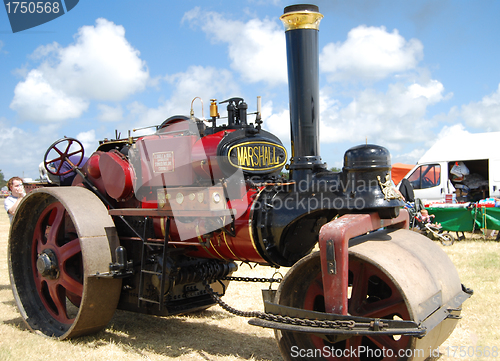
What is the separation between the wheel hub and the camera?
12.9 feet

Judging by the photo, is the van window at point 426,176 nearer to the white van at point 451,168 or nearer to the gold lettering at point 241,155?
the white van at point 451,168

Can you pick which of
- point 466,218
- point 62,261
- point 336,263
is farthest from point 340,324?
point 466,218

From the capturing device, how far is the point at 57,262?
13.1ft

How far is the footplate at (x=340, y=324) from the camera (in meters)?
2.42

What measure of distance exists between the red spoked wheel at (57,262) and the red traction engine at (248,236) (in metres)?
0.01

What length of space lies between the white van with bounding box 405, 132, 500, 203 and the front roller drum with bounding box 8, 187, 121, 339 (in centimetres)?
903

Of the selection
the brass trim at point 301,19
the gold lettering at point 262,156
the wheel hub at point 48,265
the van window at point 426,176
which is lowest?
the wheel hub at point 48,265

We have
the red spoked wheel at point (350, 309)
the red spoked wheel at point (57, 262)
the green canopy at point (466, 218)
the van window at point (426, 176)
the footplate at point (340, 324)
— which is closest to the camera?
the footplate at point (340, 324)

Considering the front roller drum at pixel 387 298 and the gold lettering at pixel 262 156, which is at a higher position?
the gold lettering at pixel 262 156

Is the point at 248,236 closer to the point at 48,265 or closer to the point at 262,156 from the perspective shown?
the point at 262,156

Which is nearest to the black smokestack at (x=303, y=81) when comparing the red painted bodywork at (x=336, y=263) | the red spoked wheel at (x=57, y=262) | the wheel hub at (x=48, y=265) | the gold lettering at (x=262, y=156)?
the gold lettering at (x=262, y=156)


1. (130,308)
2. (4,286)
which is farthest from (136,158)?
(4,286)

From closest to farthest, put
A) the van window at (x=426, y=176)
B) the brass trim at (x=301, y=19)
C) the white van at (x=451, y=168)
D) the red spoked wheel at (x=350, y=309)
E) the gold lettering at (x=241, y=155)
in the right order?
the red spoked wheel at (x=350, y=309) < the brass trim at (x=301, y=19) < the gold lettering at (x=241, y=155) < the white van at (x=451, y=168) < the van window at (x=426, y=176)

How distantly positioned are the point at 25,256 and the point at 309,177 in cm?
303
